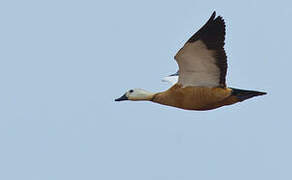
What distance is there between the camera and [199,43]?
17312 millimetres

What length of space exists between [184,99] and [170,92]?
0.35 metres

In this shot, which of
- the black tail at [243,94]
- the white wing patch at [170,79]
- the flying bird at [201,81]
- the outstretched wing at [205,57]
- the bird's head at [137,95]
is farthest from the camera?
the white wing patch at [170,79]

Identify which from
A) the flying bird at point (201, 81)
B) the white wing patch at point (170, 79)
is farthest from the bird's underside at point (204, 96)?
the white wing patch at point (170, 79)

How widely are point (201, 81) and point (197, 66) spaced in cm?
37

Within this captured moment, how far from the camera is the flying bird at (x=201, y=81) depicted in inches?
686

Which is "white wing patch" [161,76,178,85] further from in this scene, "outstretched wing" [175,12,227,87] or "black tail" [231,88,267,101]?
"black tail" [231,88,267,101]

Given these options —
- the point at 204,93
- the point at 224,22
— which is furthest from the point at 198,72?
the point at 224,22

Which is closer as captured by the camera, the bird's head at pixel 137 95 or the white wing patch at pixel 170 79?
the bird's head at pixel 137 95

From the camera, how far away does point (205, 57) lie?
57.9 feet

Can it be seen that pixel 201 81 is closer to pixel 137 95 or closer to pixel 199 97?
pixel 199 97

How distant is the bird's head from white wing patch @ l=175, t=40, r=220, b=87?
104 centimetres

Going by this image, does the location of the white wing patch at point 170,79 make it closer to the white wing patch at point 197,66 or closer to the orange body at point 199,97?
the orange body at point 199,97

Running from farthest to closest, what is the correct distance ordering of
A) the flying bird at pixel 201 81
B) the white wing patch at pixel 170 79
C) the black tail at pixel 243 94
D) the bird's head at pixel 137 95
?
the white wing patch at pixel 170 79
the bird's head at pixel 137 95
the black tail at pixel 243 94
the flying bird at pixel 201 81

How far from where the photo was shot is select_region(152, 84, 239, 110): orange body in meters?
18.1
